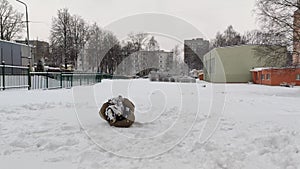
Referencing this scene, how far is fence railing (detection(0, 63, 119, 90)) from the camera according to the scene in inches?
546

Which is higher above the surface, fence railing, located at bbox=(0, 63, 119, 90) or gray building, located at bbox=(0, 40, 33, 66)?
gray building, located at bbox=(0, 40, 33, 66)

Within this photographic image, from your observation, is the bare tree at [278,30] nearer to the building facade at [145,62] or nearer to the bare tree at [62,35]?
the building facade at [145,62]

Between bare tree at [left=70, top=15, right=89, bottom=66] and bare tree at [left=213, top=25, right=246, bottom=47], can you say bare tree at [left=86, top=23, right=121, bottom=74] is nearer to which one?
bare tree at [left=70, top=15, right=89, bottom=66]

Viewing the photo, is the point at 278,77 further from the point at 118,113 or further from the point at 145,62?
the point at 118,113

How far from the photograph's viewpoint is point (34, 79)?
54.5ft

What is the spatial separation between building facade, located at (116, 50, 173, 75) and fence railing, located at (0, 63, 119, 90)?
7005 millimetres

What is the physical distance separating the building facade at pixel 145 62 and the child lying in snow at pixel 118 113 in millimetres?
22917

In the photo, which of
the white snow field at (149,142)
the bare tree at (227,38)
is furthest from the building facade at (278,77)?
the bare tree at (227,38)

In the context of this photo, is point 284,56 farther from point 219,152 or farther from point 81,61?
point 81,61

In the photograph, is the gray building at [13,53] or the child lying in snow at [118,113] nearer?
the child lying in snow at [118,113]

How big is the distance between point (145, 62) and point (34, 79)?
1912 centimetres

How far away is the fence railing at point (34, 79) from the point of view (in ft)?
45.5

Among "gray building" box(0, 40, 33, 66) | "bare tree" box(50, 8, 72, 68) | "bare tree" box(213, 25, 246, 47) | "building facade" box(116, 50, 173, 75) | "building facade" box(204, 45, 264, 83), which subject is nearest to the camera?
"gray building" box(0, 40, 33, 66)

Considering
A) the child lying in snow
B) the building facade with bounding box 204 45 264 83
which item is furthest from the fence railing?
the building facade with bounding box 204 45 264 83
